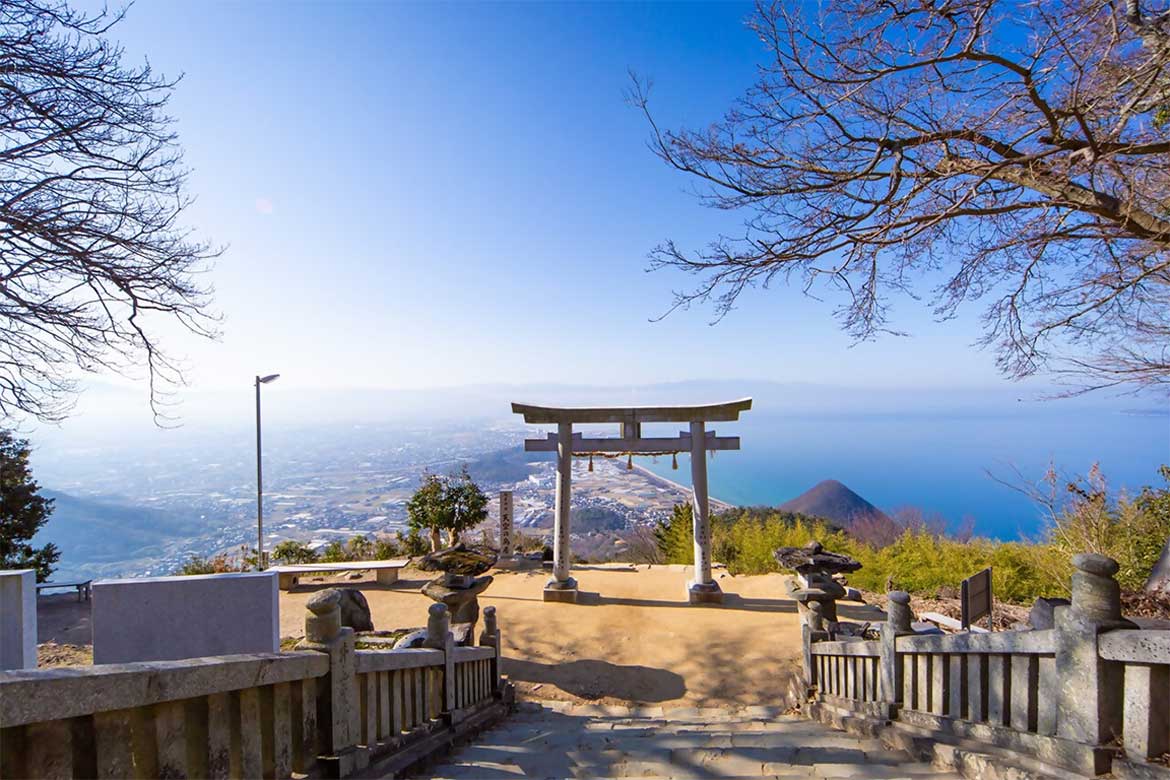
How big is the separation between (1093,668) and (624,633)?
6483mm

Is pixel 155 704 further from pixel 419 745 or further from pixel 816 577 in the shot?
pixel 816 577

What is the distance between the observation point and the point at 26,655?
434 cm

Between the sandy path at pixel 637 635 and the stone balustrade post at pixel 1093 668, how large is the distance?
4522mm

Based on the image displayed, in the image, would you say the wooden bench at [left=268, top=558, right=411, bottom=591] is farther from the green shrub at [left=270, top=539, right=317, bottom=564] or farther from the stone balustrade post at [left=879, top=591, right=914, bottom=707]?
the stone balustrade post at [left=879, top=591, right=914, bottom=707]

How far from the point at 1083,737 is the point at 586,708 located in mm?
4805

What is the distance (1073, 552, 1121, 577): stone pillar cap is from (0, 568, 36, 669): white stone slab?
670 cm

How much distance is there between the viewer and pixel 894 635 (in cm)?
362

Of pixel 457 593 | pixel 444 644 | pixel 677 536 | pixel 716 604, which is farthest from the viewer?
pixel 677 536

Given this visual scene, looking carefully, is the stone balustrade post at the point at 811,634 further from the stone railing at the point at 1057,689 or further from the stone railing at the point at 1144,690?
the stone railing at the point at 1144,690

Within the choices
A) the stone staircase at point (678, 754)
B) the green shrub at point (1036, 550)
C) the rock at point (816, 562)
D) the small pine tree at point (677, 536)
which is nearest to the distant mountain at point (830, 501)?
the small pine tree at point (677, 536)

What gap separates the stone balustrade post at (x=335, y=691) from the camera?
8.29 feet

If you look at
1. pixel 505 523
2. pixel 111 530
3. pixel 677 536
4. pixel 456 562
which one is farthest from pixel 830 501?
pixel 111 530

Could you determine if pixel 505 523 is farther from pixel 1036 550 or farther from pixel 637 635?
pixel 1036 550

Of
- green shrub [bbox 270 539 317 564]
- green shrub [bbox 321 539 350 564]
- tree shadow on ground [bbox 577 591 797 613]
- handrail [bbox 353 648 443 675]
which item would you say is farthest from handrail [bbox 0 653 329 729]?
green shrub [bbox 270 539 317 564]
